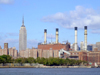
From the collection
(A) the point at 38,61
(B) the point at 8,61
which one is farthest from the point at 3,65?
(A) the point at 38,61

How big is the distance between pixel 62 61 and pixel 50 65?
9.29 m

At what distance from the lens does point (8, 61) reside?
179000mm

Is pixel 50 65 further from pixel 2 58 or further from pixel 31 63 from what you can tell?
pixel 2 58

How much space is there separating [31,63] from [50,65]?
13.5m

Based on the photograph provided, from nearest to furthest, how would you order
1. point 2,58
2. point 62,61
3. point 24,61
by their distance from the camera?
1. point 2,58
2. point 24,61
3. point 62,61

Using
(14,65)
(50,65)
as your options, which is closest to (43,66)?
(50,65)

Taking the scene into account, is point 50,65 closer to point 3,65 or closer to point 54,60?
point 54,60

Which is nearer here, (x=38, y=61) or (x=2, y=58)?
(x=2, y=58)

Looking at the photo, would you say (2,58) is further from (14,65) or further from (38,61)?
(38,61)

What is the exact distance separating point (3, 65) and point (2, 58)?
4.96m

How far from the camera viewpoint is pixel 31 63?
623ft

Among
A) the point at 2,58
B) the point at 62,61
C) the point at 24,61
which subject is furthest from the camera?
the point at 62,61

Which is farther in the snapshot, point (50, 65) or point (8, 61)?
point (50, 65)

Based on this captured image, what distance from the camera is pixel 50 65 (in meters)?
195
